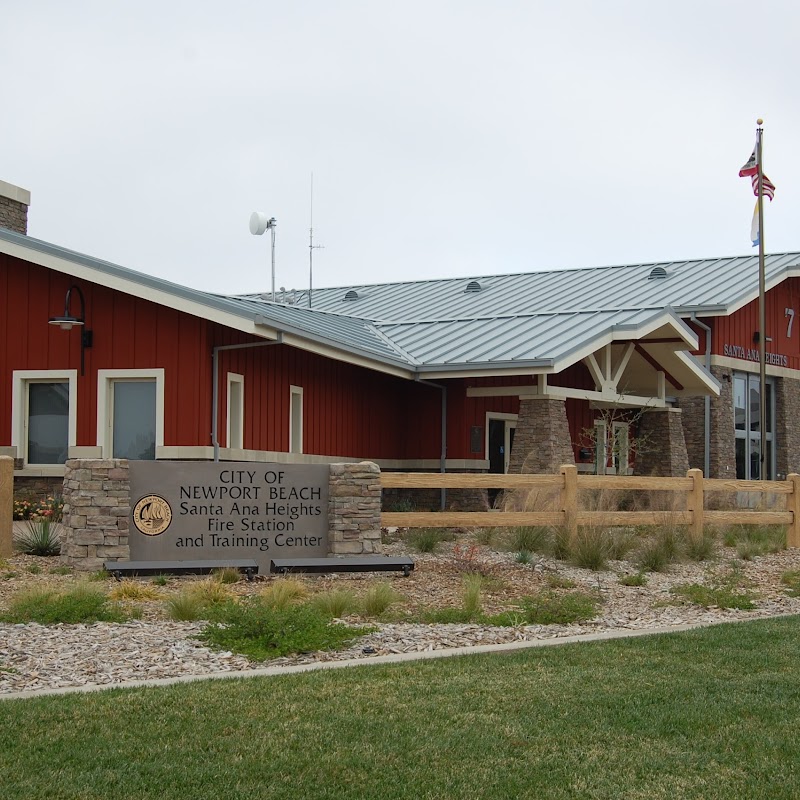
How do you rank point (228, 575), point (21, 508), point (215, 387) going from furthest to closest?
point (21, 508)
point (215, 387)
point (228, 575)

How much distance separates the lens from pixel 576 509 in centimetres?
1662

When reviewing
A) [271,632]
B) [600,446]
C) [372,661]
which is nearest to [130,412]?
[271,632]

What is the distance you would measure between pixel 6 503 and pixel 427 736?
9.12 meters

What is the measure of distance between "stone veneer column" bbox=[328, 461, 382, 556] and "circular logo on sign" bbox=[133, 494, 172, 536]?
6.66ft

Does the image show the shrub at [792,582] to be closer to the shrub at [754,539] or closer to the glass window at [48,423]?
the shrub at [754,539]

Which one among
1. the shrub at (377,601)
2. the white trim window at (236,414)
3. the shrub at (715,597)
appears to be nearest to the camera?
the shrub at (377,601)

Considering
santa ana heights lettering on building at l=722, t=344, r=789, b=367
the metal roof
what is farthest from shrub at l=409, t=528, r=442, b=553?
santa ana heights lettering on building at l=722, t=344, r=789, b=367

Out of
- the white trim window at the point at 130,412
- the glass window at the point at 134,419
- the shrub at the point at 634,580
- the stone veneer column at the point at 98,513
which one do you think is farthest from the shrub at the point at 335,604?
the glass window at the point at 134,419

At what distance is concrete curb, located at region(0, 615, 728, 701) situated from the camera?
8086 mm

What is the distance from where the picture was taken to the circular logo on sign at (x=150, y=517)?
558 inches

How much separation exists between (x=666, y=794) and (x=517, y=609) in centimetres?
584

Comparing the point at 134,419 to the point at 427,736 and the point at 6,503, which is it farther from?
the point at 427,736

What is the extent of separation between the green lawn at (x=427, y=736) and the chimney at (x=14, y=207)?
16662 mm

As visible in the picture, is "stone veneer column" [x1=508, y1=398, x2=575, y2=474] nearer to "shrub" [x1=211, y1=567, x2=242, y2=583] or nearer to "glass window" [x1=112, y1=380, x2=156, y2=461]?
"glass window" [x1=112, y1=380, x2=156, y2=461]
